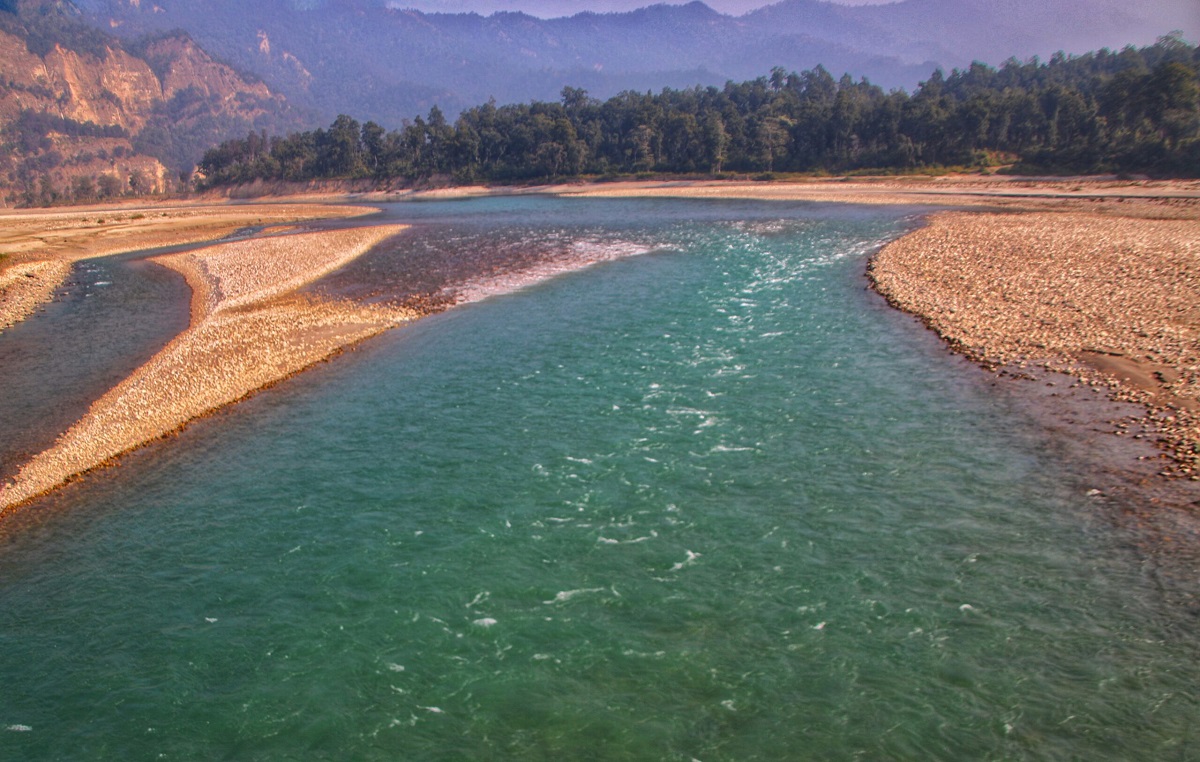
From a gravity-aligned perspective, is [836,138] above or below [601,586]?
above

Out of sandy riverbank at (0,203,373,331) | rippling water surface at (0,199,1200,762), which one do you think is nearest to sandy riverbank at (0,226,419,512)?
rippling water surface at (0,199,1200,762)

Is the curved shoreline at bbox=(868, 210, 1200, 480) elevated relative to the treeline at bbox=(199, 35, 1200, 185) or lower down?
lower down

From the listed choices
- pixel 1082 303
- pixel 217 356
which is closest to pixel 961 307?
pixel 1082 303

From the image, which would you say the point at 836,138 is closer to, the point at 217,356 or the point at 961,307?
the point at 961,307

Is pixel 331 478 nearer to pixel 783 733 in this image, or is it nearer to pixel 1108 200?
pixel 783 733

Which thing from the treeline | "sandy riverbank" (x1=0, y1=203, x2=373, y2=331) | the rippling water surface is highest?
the treeline

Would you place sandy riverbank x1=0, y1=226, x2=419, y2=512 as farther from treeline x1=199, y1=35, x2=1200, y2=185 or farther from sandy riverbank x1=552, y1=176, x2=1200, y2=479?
treeline x1=199, y1=35, x2=1200, y2=185
